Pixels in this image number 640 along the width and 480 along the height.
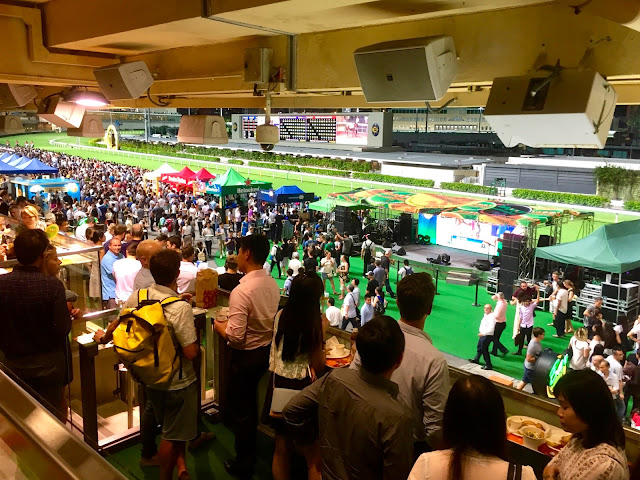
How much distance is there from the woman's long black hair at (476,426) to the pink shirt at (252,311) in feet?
5.16

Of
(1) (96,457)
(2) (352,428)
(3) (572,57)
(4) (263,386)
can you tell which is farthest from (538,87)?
(4) (263,386)

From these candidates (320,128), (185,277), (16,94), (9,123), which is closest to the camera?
(185,277)

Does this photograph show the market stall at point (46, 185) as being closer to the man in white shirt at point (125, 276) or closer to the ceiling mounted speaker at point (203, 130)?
the man in white shirt at point (125, 276)

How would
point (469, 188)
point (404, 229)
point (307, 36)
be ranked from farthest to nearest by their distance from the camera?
point (469, 188)
point (404, 229)
point (307, 36)

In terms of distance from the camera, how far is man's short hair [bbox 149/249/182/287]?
2781 mm

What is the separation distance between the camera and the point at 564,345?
450 inches

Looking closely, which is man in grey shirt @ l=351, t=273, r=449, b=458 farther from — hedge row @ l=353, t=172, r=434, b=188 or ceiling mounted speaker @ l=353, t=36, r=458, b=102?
hedge row @ l=353, t=172, r=434, b=188

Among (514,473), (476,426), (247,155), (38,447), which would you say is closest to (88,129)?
(38,447)

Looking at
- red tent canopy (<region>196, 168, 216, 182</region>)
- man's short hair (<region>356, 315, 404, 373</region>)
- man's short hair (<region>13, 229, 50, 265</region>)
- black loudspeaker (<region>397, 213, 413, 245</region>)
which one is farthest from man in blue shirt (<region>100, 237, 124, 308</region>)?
red tent canopy (<region>196, 168, 216, 182</region>)

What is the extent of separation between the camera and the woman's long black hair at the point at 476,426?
5.35 ft

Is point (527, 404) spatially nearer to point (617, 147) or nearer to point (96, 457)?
point (96, 457)

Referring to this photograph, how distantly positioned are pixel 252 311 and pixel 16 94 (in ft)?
14.9

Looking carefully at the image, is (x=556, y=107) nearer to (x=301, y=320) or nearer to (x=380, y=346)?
(x=380, y=346)

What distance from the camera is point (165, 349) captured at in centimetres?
273
